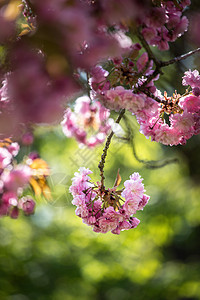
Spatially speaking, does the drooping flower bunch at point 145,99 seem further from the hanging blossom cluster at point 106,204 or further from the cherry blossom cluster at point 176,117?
the hanging blossom cluster at point 106,204

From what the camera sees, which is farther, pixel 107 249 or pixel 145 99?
pixel 107 249

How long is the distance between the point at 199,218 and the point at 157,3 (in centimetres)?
436

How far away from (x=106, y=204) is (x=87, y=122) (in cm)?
34

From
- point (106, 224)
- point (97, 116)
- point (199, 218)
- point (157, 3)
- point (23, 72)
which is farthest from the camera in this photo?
point (199, 218)

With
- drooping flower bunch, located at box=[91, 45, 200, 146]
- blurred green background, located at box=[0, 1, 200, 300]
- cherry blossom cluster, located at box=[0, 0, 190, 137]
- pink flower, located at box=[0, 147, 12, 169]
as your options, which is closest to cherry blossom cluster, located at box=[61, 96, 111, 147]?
drooping flower bunch, located at box=[91, 45, 200, 146]

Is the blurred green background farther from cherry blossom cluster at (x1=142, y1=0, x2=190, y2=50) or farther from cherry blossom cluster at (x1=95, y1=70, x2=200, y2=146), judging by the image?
cherry blossom cluster at (x1=142, y1=0, x2=190, y2=50)

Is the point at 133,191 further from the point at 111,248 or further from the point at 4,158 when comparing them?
the point at 111,248

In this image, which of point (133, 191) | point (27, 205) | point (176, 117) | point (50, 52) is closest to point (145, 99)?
point (176, 117)

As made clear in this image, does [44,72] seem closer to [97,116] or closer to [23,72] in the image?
[23,72]

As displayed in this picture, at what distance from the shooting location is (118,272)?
4.58 m

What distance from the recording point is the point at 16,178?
3.72ft

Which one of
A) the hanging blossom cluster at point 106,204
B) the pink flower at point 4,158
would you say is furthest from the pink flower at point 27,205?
the hanging blossom cluster at point 106,204

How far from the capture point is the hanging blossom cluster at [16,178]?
114 centimetres

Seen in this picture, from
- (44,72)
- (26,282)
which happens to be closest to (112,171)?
(26,282)
